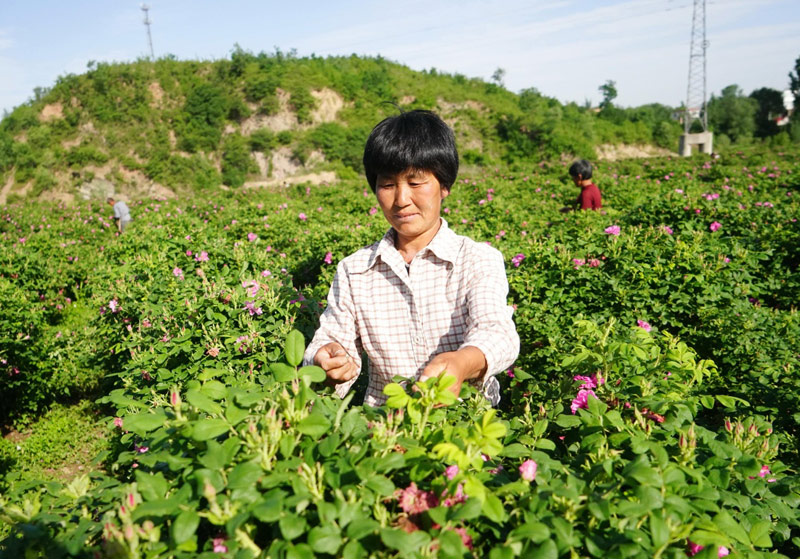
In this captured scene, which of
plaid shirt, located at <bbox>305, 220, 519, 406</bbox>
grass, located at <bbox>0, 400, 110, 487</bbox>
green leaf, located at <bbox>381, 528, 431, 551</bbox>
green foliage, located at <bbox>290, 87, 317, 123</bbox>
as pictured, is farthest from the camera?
green foliage, located at <bbox>290, 87, 317, 123</bbox>

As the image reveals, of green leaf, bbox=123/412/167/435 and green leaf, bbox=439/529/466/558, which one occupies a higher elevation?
green leaf, bbox=123/412/167/435

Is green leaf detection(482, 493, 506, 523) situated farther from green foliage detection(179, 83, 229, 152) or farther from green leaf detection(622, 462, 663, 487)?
green foliage detection(179, 83, 229, 152)

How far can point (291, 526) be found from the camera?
73 cm

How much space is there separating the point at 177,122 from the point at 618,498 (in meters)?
33.8

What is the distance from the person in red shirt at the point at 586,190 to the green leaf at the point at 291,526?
603 centimetres

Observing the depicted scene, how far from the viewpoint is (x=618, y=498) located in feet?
2.97

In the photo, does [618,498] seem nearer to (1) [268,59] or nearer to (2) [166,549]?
(2) [166,549]

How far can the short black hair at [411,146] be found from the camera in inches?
66.1

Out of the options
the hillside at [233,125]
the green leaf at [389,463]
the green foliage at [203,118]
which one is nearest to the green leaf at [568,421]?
the green leaf at [389,463]

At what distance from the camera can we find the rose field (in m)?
0.81

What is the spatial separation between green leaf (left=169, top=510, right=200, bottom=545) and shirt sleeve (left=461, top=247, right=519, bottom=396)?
88cm

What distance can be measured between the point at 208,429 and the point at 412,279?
1.08 m

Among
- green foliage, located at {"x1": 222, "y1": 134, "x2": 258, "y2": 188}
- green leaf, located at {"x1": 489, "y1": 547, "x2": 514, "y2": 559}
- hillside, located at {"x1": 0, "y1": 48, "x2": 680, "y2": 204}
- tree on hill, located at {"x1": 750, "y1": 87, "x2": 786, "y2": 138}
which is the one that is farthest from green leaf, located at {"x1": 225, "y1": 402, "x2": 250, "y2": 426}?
tree on hill, located at {"x1": 750, "y1": 87, "x2": 786, "y2": 138}

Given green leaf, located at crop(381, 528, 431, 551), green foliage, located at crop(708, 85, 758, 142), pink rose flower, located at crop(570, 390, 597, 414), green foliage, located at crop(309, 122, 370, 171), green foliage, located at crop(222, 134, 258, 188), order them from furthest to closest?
green foliage, located at crop(708, 85, 758, 142) < green foliage, located at crop(222, 134, 258, 188) < green foliage, located at crop(309, 122, 370, 171) < pink rose flower, located at crop(570, 390, 597, 414) < green leaf, located at crop(381, 528, 431, 551)
